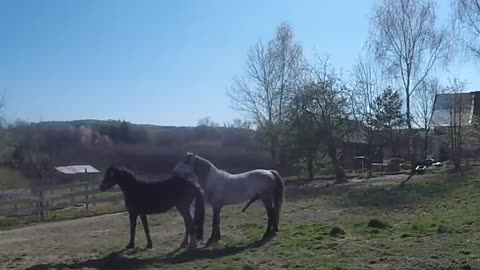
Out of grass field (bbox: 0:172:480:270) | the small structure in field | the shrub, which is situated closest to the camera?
grass field (bbox: 0:172:480:270)

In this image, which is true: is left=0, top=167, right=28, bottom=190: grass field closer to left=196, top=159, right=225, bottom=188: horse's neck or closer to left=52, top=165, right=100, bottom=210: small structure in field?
left=52, top=165, right=100, bottom=210: small structure in field

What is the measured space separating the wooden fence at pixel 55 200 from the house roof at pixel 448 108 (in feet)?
66.3

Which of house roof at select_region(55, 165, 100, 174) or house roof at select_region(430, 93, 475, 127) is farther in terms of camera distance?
house roof at select_region(430, 93, 475, 127)

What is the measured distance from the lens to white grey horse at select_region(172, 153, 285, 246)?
34.9ft

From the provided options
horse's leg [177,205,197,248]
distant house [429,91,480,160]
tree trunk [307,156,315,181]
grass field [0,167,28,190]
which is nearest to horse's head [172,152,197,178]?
horse's leg [177,205,197,248]

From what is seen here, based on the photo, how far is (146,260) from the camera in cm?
888

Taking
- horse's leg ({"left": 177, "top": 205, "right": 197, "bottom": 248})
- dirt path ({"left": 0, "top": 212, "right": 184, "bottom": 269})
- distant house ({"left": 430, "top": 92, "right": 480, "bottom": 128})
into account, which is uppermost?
distant house ({"left": 430, "top": 92, "right": 480, "bottom": 128})

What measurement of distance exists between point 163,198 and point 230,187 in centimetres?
124

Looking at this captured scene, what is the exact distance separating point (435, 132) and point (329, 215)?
2738 cm

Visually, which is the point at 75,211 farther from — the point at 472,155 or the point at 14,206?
the point at 472,155

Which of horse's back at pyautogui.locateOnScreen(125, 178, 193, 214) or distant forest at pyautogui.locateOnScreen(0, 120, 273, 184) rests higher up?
distant forest at pyautogui.locateOnScreen(0, 120, 273, 184)

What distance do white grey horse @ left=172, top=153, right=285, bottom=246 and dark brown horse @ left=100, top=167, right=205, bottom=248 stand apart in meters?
0.28

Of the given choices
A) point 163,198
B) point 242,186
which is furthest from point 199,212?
point 242,186

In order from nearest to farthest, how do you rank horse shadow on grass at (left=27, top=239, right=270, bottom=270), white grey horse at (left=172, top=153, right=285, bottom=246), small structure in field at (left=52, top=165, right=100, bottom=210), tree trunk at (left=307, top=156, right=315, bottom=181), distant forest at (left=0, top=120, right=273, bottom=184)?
horse shadow on grass at (left=27, top=239, right=270, bottom=270) → white grey horse at (left=172, top=153, right=285, bottom=246) → small structure in field at (left=52, top=165, right=100, bottom=210) → distant forest at (left=0, top=120, right=273, bottom=184) → tree trunk at (left=307, top=156, right=315, bottom=181)
